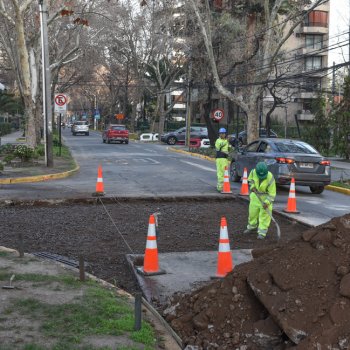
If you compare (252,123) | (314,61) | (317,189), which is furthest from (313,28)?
(317,189)

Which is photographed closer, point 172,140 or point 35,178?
point 35,178

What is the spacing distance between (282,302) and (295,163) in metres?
10.1

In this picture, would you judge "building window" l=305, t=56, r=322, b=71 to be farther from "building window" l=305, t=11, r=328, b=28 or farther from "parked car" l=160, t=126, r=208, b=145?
"parked car" l=160, t=126, r=208, b=145

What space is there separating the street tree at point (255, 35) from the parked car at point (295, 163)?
10491 millimetres

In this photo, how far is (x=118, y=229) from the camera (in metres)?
9.34

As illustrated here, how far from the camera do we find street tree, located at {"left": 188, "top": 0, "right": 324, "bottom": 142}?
2633cm

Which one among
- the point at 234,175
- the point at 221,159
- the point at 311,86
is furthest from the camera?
the point at 311,86

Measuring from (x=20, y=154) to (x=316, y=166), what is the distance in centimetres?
1114

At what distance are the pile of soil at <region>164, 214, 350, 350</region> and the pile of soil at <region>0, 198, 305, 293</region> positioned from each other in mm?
1684

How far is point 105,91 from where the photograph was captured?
297ft

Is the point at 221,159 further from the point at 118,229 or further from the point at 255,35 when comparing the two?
the point at 255,35

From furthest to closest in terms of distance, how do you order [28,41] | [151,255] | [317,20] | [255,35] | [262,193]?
1. [317,20]
2. [255,35]
3. [28,41]
4. [262,193]
5. [151,255]

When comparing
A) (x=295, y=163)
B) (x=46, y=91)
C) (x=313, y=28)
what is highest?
(x=313, y=28)

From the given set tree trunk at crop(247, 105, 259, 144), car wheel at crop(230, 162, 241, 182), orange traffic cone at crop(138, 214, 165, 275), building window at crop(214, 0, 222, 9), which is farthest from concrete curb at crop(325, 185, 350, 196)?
building window at crop(214, 0, 222, 9)
